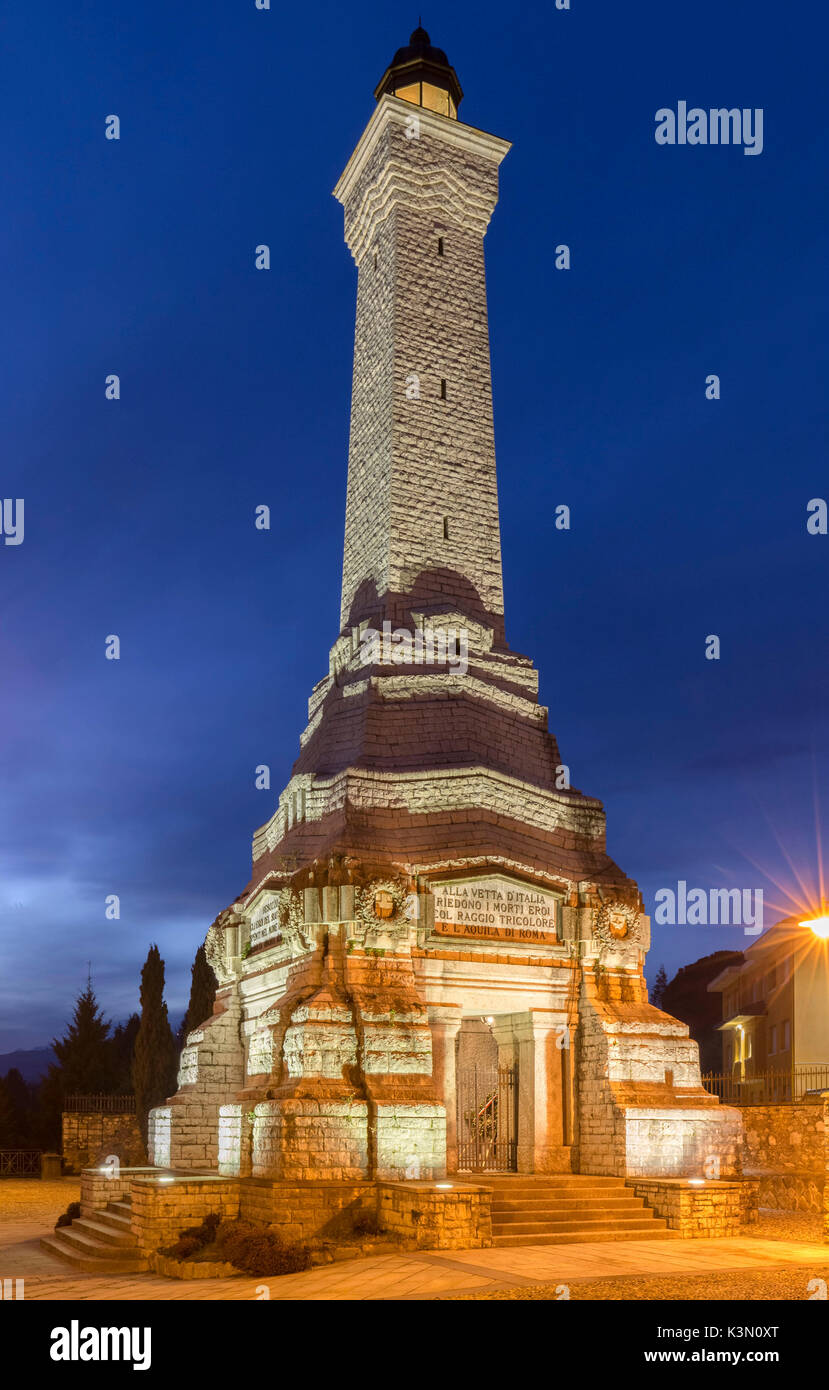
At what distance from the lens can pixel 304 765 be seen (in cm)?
2145

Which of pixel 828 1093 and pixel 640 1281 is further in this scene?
pixel 828 1093

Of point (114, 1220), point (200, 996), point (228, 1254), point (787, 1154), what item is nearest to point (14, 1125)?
point (200, 996)

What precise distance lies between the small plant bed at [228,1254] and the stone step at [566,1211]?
9.36 ft

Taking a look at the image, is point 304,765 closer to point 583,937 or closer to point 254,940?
point 254,940

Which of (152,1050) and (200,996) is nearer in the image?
(200,996)

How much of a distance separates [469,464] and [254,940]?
9.43m

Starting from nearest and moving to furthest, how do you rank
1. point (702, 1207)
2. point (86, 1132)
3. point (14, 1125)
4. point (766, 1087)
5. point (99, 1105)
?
1. point (702, 1207)
2. point (766, 1087)
3. point (86, 1132)
4. point (99, 1105)
5. point (14, 1125)

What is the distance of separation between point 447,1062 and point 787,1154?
622 cm

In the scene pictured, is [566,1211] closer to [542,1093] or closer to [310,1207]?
[542,1093]

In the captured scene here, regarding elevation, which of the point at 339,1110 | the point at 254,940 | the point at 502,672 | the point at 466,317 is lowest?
the point at 339,1110

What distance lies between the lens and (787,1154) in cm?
1933

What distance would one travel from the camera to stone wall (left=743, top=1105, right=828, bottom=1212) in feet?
61.2

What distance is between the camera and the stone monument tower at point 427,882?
54.0ft

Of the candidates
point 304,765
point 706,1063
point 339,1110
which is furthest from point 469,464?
point 706,1063
